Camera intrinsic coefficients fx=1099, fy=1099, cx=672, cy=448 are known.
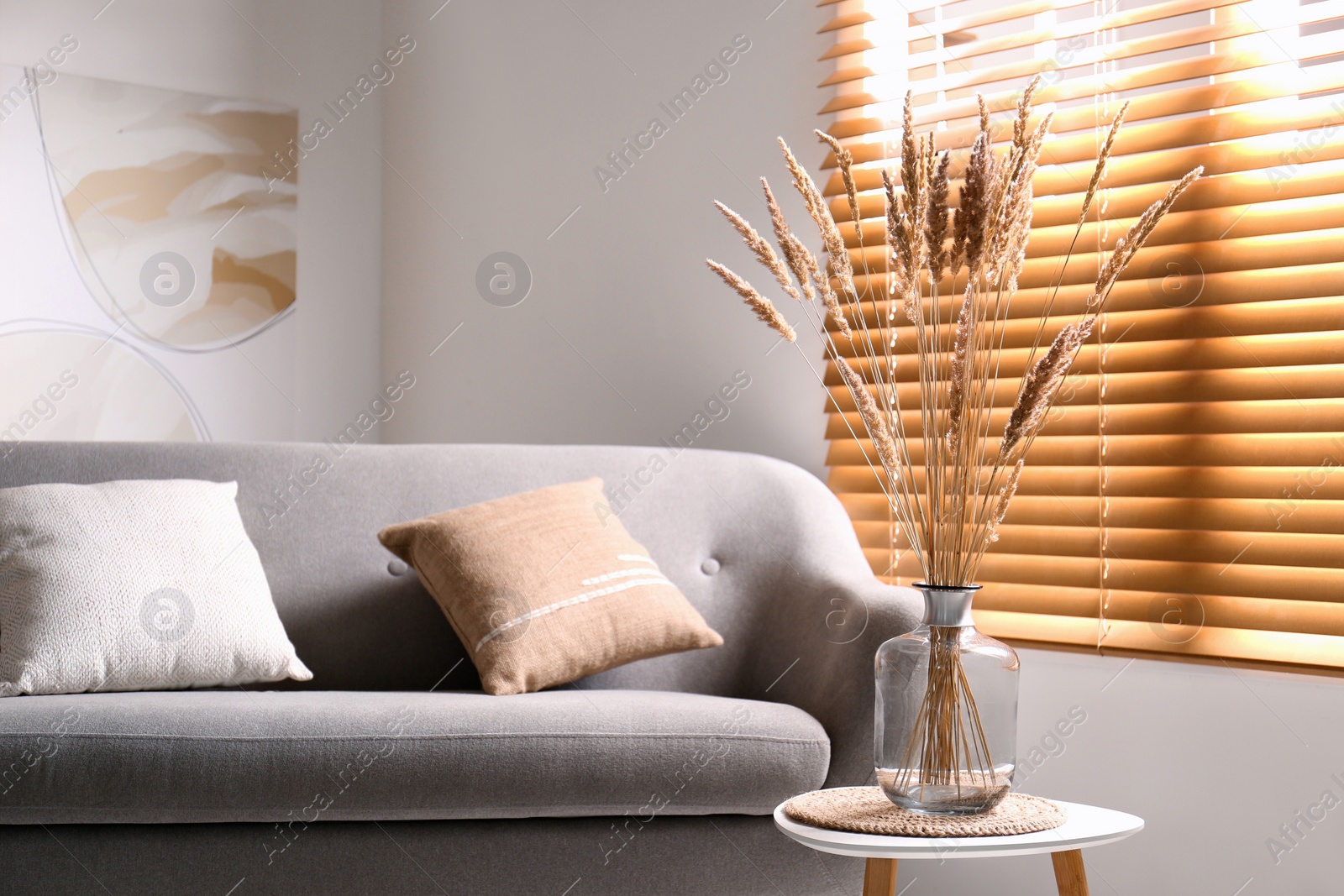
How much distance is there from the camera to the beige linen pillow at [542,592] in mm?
1934

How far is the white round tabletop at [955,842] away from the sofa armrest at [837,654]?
488 mm

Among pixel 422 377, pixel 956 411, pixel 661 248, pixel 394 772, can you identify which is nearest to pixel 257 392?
pixel 422 377

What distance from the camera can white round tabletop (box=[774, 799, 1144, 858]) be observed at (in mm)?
1182

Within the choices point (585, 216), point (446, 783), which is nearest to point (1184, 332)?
point (446, 783)

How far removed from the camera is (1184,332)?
201 cm

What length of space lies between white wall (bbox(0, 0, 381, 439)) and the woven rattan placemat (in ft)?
8.28

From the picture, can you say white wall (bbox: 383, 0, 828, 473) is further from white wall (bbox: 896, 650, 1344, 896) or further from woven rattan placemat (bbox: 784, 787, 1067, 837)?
woven rattan placemat (bbox: 784, 787, 1067, 837)

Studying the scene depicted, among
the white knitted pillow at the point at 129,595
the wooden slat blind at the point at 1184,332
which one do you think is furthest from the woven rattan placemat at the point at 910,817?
the white knitted pillow at the point at 129,595

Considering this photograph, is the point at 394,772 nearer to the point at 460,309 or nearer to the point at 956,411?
the point at 956,411

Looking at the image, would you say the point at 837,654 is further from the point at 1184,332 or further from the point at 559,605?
the point at 1184,332

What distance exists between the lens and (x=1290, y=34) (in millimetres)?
1937

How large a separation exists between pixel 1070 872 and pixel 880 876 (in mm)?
260

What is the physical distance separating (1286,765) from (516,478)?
1.52 metres

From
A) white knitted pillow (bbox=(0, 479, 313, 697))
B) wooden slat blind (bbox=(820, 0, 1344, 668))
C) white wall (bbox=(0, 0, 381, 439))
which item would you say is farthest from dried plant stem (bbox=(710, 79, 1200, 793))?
white wall (bbox=(0, 0, 381, 439))
